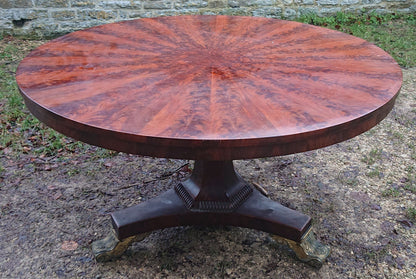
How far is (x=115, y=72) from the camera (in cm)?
177

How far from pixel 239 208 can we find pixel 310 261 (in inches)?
17.0

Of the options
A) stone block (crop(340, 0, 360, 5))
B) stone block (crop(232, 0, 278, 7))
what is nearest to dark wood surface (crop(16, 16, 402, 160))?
stone block (crop(232, 0, 278, 7))

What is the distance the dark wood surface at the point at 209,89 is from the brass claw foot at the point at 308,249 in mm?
803

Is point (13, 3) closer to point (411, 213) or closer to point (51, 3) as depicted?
point (51, 3)

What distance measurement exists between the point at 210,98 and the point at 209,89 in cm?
9

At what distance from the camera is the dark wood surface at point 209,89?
1.29 metres

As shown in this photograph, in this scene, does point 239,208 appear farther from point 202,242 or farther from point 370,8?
point 370,8

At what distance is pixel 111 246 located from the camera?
2.07 m

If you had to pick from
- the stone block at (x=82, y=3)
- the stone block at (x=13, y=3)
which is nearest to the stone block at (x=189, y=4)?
the stone block at (x=82, y=3)

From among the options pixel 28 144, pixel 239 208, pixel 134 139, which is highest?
pixel 134 139

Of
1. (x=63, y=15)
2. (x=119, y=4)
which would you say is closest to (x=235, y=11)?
(x=119, y=4)

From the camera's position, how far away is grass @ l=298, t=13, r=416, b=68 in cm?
531

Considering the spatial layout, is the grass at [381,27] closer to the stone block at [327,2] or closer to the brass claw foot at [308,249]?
the stone block at [327,2]

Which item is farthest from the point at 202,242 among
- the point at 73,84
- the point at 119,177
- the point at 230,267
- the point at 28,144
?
the point at 28,144
